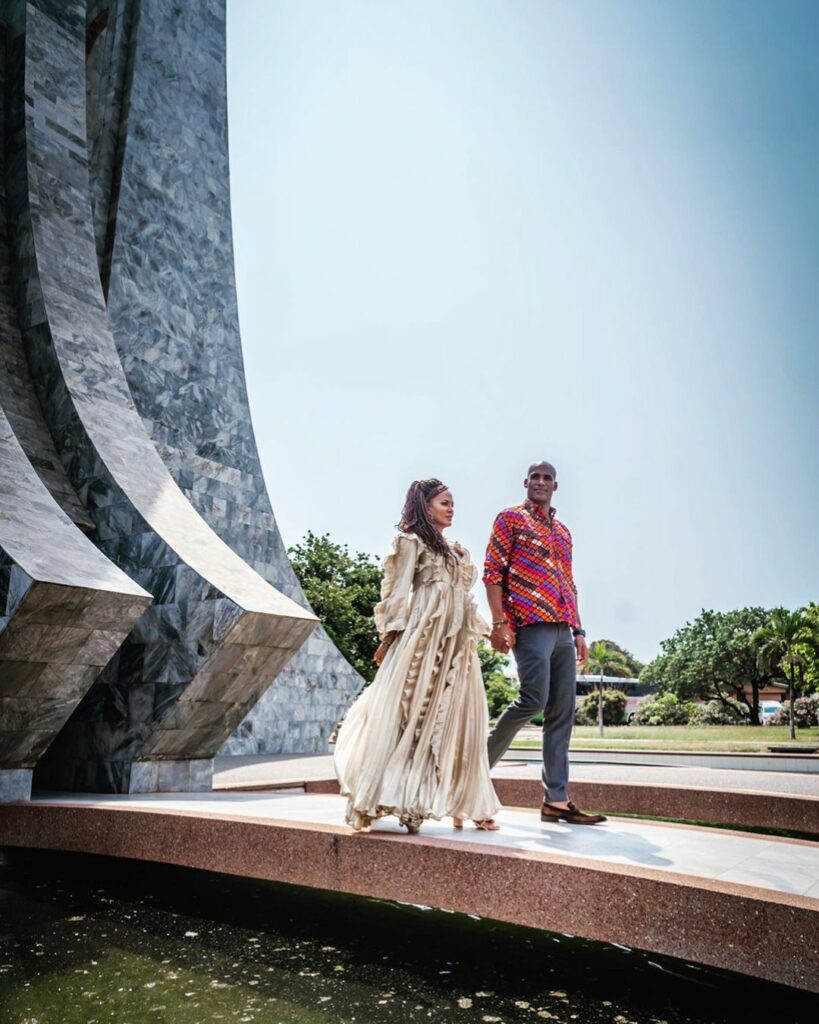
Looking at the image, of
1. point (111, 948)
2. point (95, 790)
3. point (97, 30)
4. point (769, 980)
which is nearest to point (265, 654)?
point (95, 790)

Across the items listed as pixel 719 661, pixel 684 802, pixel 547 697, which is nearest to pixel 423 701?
pixel 547 697

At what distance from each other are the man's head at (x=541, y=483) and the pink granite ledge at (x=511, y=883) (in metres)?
2.10

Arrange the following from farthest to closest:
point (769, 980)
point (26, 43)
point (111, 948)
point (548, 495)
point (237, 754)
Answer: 1. point (237, 754)
2. point (26, 43)
3. point (548, 495)
4. point (111, 948)
5. point (769, 980)

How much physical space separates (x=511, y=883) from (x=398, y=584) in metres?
1.64

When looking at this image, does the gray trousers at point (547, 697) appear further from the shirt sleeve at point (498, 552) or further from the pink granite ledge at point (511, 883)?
the pink granite ledge at point (511, 883)

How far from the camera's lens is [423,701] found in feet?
13.9

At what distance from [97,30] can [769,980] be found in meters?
14.2

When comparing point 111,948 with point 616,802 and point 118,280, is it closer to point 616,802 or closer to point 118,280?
point 616,802

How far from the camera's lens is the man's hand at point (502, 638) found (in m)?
4.71

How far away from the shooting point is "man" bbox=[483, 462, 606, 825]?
186 inches

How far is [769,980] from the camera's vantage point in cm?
261

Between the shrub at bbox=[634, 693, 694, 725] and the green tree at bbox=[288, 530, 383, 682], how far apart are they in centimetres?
2862

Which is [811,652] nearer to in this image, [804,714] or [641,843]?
[804,714]

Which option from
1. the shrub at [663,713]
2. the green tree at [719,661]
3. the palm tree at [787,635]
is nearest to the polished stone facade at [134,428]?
the palm tree at [787,635]
